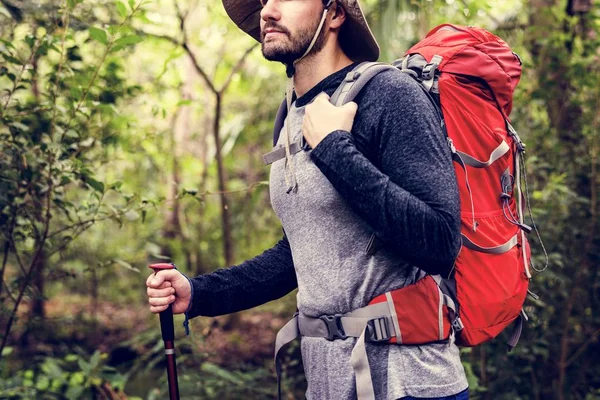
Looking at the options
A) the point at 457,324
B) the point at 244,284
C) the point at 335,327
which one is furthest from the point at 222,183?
the point at 457,324

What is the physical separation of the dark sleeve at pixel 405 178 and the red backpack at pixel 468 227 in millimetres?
122

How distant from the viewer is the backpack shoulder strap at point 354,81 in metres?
1.89

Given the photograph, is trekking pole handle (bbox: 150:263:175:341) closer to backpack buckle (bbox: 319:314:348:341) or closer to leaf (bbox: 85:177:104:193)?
backpack buckle (bbox: 319:314:348:341)

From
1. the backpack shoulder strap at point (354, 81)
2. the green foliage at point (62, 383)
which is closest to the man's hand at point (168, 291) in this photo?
the backpack shoulder strap at point (354, 81)

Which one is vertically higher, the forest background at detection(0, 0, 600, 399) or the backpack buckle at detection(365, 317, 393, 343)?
the forest background at detection(0, 0, 600, 399)

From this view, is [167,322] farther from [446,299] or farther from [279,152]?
[446,299]

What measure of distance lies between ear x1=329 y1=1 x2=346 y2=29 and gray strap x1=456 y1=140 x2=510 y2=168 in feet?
2.08

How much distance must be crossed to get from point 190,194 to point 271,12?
118 cm

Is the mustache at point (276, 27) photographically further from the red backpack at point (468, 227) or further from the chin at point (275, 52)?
the red backpack at point (468, 227)

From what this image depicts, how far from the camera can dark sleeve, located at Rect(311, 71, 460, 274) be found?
1.68m

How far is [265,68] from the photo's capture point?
10.2 meters

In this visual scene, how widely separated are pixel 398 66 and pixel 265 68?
8329 mm

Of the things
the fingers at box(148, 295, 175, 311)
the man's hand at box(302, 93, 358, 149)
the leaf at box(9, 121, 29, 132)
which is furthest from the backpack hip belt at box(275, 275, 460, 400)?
the leaf at box(9, 121, 29, 132)

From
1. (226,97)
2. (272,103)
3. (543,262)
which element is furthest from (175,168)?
(543,262)
